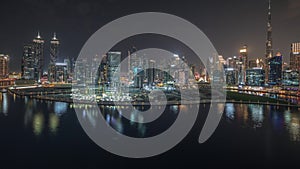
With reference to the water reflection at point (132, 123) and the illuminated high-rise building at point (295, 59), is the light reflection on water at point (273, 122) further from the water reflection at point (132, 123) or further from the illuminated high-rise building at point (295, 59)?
the illuminated high-rise building at point (295, 59)

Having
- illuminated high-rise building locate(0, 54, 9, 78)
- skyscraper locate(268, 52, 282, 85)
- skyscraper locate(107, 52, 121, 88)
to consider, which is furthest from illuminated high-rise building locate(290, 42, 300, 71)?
illuminated high-rise building locate(0, 54, 9, 78)

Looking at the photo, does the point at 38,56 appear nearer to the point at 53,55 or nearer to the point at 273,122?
the point at 53,55

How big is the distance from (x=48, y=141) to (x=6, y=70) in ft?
202

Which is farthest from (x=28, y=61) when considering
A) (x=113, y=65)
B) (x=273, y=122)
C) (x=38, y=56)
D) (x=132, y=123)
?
(x=273, y=122)

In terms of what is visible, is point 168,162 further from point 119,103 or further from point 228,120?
point 119,103

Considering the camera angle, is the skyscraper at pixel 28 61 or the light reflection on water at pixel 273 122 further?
the skyscraper at pixel 28 61

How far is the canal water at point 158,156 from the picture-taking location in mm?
6004

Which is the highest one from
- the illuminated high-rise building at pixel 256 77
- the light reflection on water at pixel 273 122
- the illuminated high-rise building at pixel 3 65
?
the illuminated high-rise building at pixel 3 65

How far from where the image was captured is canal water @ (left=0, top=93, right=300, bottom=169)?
600 centimetres

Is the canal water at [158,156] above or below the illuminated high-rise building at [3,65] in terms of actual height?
below

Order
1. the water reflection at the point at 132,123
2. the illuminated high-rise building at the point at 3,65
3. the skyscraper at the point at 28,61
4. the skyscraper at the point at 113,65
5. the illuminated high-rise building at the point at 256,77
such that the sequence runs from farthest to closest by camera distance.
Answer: the illuminated high-rise building at the point at 3,65 < the skyscraper at the point at 28,61 < the illuminated high-rise building at the point at 256,77 < the skyscraper at the point at 113,65 < the water reflection at the point at 132,123

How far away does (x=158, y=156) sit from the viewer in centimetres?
645

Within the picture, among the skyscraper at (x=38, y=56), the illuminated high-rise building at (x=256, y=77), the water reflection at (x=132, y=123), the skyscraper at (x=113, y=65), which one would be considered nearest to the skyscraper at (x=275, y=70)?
the illuminated high-rise building at (x=256, y=77)

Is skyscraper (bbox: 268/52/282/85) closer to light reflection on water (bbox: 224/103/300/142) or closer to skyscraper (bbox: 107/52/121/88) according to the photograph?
skyscraper (bbox: 107/52/121/88)
